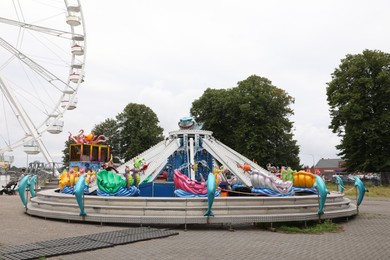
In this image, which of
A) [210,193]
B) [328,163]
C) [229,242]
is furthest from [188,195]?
[328,163]

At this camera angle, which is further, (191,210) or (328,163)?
(328,163)

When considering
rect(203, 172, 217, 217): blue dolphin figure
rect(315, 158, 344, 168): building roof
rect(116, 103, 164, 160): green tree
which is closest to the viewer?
rect(203, 172, 217, 217): blue dolphin figure

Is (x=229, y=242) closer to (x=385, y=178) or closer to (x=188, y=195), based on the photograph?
(x=188, y=195)

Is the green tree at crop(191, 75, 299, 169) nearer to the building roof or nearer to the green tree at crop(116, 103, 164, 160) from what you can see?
the green tree at crop(116, 103, 164, 160)

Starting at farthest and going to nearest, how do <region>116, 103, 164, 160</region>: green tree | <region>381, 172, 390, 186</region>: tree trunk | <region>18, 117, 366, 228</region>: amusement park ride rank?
1. <region>116, 103, 164, 160</region>: green tree
2. <region>381, 172, 390, 186</region>: tree trunk
3. <region>18, 117, 366, 228</region>: amusement park ride

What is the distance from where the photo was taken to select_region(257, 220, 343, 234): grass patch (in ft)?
39.3

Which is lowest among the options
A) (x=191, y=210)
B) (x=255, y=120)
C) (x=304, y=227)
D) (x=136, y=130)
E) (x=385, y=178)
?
(x=304, y=227)

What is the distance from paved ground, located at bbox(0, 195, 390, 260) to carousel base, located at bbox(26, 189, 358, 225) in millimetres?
311

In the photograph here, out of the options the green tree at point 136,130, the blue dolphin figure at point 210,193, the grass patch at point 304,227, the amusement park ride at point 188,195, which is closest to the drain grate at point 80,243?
the amusement park ride at point 188,195

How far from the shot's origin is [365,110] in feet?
123

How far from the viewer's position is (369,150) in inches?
1468

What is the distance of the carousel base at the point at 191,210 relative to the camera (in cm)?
1226

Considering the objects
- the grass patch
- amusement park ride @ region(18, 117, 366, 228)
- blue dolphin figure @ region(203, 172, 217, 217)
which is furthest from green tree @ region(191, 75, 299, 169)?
blue dolphin figure @ region(203, 172, 217, 217)

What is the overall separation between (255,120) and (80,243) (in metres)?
36.0
